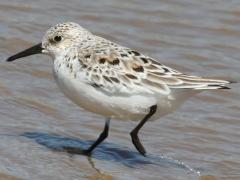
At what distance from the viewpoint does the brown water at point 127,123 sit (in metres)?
8.64

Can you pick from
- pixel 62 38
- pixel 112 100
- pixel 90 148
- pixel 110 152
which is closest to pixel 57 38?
pixel 62 38

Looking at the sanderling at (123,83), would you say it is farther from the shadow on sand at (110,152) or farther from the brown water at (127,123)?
the brown water at (127,123)

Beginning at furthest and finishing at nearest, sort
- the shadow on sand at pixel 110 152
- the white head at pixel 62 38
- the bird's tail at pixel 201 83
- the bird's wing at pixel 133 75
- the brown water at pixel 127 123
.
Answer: the white head at pixel 62 38 → the shadow on sand at pixel 110 152 → the brown water at pixel 127 123 → the bird's wing at pixel 133 75 → the bird's tail at pixel 201 83

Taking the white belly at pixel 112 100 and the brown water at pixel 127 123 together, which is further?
the brown water at pixel 127 123

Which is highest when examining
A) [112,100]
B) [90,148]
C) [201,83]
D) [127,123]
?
[201,83]

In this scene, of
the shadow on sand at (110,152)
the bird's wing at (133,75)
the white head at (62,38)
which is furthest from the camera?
the white head at (62,38)

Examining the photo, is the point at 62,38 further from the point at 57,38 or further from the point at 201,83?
the point at 201,83

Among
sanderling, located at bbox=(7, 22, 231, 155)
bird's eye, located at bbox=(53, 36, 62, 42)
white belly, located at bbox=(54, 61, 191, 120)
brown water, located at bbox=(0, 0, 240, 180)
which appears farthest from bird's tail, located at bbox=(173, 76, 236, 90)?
bird's eye, located at bbox=(53, 36, 62, 42)

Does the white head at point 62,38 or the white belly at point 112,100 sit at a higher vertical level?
the white head at point 62,38

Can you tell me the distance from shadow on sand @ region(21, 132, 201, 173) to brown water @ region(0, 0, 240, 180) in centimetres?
1

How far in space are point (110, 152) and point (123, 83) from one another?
1.02 metres

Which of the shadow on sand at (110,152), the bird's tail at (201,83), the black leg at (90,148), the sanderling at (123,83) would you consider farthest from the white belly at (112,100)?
the shadow on sand at (110,152)

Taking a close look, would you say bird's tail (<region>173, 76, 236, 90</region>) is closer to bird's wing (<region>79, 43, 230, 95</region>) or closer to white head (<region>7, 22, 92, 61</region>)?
bird's wing (<region>79, 43, 230, 95</region>)

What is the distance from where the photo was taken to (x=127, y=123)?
34.0 ft
